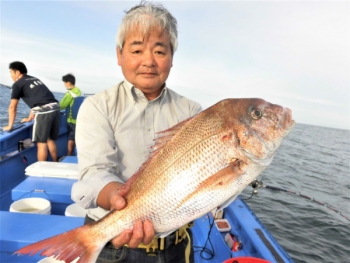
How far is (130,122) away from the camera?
6.25ft

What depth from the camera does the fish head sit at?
1534mm

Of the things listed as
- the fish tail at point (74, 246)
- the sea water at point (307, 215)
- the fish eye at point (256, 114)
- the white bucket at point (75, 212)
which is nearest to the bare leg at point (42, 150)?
the white bucket at point (75, 212)

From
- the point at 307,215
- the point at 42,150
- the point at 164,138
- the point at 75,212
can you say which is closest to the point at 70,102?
the point at 42,150

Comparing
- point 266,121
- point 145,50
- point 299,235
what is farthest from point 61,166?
point 299,235

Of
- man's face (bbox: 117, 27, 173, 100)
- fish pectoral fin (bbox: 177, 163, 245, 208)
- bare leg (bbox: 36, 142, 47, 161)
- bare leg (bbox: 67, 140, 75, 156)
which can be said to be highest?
man's face (bbox: 117, 27, 173, 100)

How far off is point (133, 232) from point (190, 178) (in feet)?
1.50

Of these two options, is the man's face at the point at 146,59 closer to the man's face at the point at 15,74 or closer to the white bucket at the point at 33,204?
the white bucket at the point at 33,204

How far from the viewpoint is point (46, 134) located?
6059 mm

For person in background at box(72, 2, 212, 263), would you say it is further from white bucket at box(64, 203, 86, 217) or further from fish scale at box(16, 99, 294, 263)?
white bucket at box(64, 203, 86, 217)

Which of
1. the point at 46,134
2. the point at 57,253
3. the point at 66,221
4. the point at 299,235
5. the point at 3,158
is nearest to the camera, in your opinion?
the point at 57,253

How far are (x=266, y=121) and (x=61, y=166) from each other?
3.90 meters

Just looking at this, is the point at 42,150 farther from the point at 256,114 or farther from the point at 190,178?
the point at 256,114

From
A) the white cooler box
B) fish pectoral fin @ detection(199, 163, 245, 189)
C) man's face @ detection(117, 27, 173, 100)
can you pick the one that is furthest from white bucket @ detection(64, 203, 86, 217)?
fish pectoral fin @ detection(199, 163, 245, 189)

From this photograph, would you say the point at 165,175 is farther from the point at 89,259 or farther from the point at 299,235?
the point at 299,235
